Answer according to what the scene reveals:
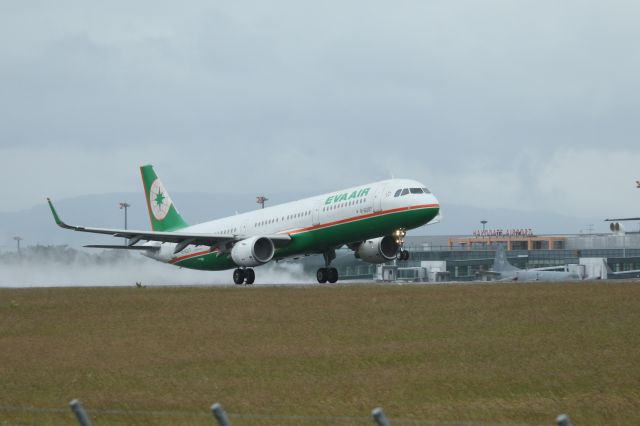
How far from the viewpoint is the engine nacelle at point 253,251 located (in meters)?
57.0

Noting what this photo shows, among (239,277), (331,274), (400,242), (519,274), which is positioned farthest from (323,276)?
(519,274)

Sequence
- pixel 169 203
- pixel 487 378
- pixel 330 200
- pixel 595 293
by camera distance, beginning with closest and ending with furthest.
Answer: pixel 487 378, pixel 595 293, pixel 330 200, pixel 169 203

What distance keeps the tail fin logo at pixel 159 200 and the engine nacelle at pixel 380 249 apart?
1953cm

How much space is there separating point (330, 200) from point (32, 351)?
27.9 meters

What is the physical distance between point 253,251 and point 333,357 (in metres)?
29.4

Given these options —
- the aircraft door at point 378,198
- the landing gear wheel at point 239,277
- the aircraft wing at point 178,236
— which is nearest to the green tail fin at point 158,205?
the aircraft wing at point 178,236

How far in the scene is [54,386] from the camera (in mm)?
25297

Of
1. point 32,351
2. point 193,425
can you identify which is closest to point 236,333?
point 32,351

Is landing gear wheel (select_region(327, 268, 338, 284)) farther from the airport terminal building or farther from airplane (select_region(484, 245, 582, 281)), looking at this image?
the airport terminal building

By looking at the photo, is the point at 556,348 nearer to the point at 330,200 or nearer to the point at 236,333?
the point at 236,333

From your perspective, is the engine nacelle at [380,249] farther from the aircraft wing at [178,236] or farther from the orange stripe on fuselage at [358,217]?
the aircraft wing at [178,236]

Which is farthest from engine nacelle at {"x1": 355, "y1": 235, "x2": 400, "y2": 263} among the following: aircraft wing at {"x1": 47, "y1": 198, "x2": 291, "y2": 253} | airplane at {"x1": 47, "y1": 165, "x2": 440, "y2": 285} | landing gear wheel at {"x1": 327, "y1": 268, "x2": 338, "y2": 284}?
aircraft wing at {"x1": 47, "y1": 198, "x2": 291, "y2": 253}

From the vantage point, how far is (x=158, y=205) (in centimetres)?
7450

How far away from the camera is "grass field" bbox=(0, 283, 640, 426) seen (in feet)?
70.3
